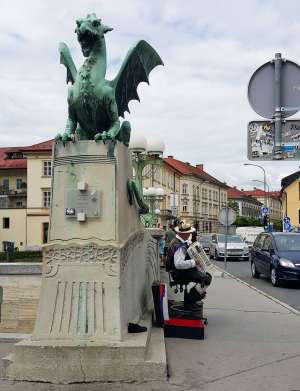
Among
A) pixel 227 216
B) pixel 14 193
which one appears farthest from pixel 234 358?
pixel 14 193

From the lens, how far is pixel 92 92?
6586 mm

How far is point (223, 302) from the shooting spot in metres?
12.0

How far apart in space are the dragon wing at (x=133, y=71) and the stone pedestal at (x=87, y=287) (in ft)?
4.10

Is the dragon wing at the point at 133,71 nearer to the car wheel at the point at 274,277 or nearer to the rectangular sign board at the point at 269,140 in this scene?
the rectangular sign board at the point at 269,140

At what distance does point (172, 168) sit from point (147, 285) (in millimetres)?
82325

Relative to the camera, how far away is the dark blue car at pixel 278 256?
16.1m

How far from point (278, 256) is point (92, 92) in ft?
37.9

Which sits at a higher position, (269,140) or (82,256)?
(269,140)

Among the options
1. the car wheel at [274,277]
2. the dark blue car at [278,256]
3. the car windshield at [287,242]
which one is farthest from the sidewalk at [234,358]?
the car windshield at [287,242]

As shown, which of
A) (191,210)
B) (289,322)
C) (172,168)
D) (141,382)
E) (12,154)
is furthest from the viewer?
(191,210)

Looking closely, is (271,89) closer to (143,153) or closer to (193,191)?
(143,153)

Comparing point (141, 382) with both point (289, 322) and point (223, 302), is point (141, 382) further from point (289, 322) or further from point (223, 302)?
point (223, 302)

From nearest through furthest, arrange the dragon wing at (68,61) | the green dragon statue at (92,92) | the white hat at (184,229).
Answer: the green dragon statue at (92,92) < the dragon wing at (68,61) < the white hat at (184,229)

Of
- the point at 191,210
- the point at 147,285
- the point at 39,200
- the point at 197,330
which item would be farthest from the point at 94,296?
the point at 191,210
